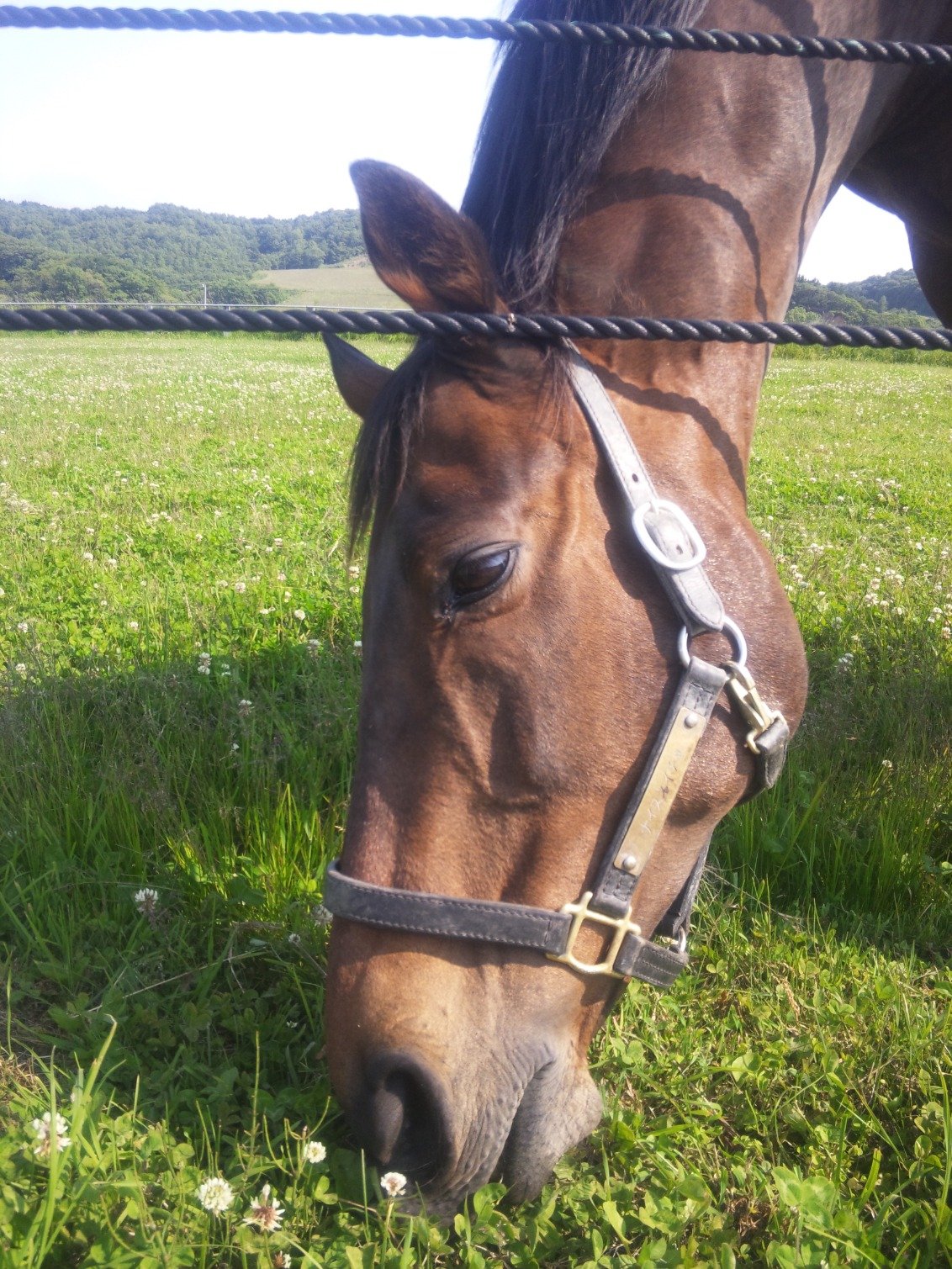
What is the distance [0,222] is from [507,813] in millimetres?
70158

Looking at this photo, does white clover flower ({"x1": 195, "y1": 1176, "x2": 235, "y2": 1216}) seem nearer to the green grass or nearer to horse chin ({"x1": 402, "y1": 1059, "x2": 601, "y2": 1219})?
horse chin ({"x1": 402, "y1": 1059, "x2": 601, "y2": 1219})

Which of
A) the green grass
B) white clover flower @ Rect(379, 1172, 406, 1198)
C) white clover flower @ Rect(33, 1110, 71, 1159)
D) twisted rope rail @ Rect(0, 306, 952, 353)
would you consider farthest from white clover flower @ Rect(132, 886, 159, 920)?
the green grass

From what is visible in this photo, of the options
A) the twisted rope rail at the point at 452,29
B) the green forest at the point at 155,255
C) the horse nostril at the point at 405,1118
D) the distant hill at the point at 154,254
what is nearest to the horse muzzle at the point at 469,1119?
the horse nostril at the point at 405,1118

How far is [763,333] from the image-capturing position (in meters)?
1.51

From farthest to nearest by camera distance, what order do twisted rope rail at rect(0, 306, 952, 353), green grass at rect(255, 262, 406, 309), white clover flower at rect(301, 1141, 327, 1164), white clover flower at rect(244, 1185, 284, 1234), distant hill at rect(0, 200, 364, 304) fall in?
distant hill at rect(0, 200, 364, 304) < green grass at rect(255, 262, 406, 309) < white clover flower at rect(301, 1141, 327, 1164) < white clover flower at rect(244, 1185, 284, 1234) < twisted rope rail at rect(0, 306, 952, 353)

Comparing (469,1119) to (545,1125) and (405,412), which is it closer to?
(545,1125)

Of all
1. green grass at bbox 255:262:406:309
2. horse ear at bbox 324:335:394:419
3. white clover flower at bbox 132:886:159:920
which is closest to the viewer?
horse ear at bbox 324:335:394:419

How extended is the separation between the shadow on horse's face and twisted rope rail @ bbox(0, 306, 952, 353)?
0.10m

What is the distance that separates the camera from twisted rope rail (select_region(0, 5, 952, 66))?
135cm

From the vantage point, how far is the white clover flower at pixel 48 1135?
1490mm

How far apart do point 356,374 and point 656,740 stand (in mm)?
1055

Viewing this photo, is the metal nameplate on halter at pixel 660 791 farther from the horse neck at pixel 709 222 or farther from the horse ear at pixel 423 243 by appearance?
the horse ear at pixel 423 243

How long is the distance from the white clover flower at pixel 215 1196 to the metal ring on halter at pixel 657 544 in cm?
137

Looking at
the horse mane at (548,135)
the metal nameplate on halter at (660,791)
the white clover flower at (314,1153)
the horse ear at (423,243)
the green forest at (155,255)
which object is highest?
the green forest at (155,255)
